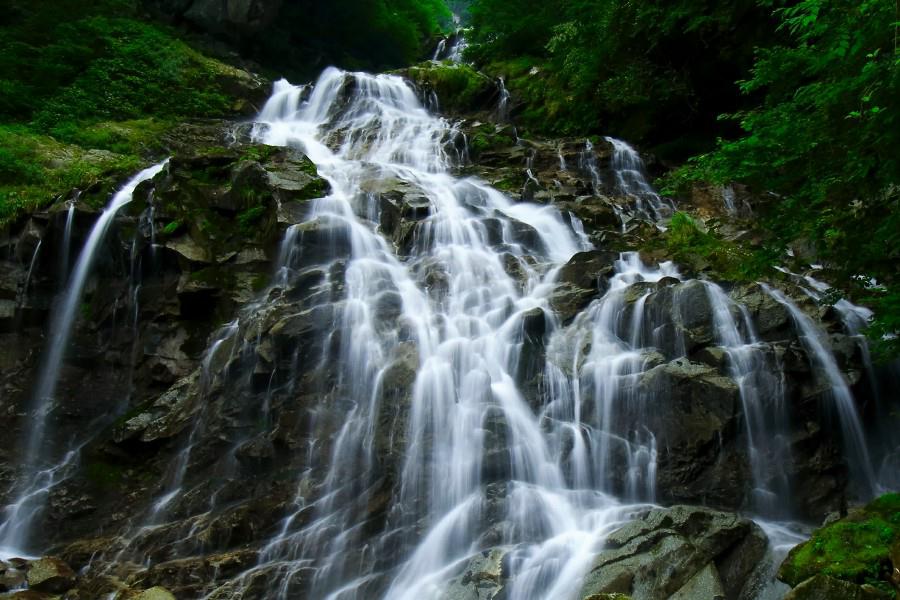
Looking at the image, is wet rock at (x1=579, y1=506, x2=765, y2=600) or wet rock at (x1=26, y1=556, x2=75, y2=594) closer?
wet rock at (x1=579, y1=506, x2=765, y2=600)

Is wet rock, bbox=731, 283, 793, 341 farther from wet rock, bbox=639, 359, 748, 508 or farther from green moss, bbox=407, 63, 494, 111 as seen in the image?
green moss, bbox=407, 63, 494, 111

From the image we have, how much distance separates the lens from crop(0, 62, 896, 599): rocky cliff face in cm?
707

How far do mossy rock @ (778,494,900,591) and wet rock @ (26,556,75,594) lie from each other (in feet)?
24.6

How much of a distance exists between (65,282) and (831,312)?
1268 cm

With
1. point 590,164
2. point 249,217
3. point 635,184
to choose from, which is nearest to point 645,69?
point 590,164

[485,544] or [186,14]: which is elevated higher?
[186,14]

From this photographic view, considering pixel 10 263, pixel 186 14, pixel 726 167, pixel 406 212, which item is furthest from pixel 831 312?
pixel 186 14

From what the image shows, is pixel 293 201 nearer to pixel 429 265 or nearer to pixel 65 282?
pixel 429 265

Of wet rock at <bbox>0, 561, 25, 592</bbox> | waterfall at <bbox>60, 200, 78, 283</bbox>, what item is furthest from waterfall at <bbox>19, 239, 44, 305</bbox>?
wet rock at <bbox>0, 561, 25, 592</bbox>

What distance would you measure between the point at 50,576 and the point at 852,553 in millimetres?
8117

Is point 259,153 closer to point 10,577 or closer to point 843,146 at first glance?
point 10,577

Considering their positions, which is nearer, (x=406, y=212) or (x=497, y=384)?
(x=497, y=384)

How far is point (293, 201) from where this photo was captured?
492 inches

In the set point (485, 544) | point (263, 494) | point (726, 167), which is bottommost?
point (485, 544)
